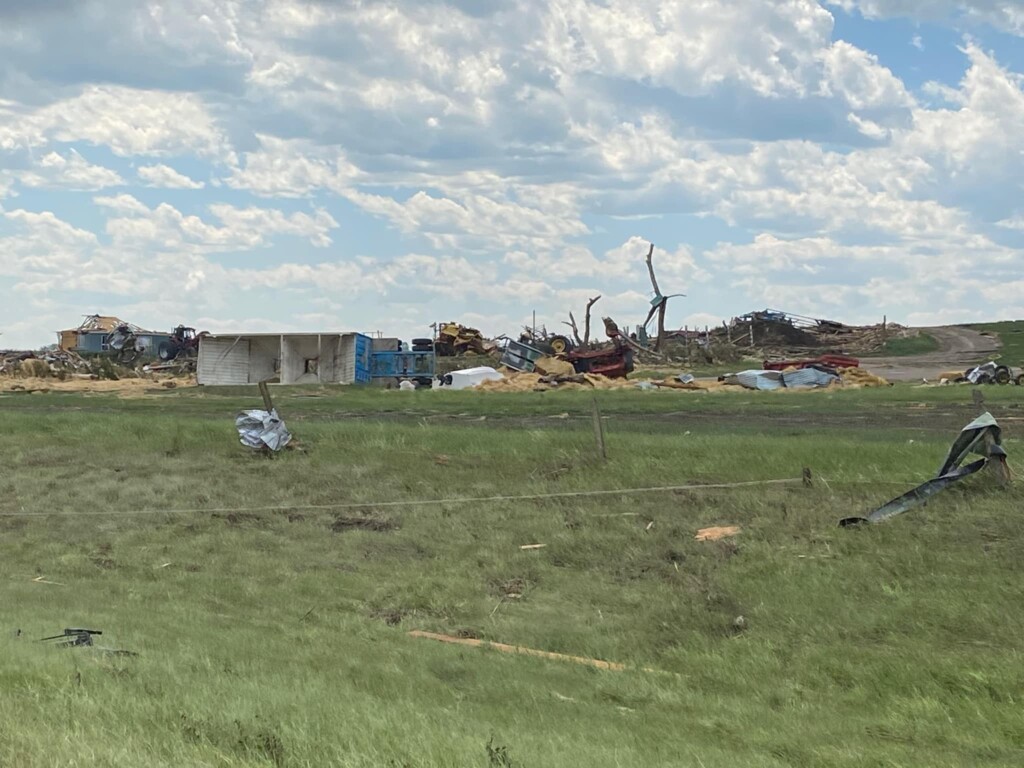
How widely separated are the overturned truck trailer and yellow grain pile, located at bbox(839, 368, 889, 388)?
66.2 feet

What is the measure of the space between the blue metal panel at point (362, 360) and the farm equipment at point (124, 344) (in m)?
26.3

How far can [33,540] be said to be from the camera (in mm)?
17156

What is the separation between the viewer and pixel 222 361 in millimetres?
52562

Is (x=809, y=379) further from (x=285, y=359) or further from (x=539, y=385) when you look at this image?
(x=285, y=359)

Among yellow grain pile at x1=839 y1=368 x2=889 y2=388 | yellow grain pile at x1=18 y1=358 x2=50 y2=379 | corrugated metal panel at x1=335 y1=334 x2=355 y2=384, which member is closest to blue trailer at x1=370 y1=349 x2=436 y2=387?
corrugated metal panel at x1=335 y1=334 x2=355 y2=384

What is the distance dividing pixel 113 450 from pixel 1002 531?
17.7m

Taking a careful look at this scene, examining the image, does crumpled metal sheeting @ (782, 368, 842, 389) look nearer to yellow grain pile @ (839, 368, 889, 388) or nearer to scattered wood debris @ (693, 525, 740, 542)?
yellow grain pile @ (839, 368, 889, 388)

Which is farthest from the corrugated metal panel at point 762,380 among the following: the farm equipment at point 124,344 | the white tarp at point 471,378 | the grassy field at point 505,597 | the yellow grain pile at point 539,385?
the farm equipment at point 124,344

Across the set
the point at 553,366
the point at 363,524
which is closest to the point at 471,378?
the point at 553,366

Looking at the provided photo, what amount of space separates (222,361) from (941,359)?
1465 inches

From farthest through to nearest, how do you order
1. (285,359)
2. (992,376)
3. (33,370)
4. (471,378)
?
(33,370) → (285,359) → (471,378) → (992,376)

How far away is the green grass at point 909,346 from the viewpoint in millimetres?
65312

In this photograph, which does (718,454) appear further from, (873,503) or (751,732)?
(751,732)

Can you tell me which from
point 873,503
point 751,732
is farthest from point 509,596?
point 751,732
